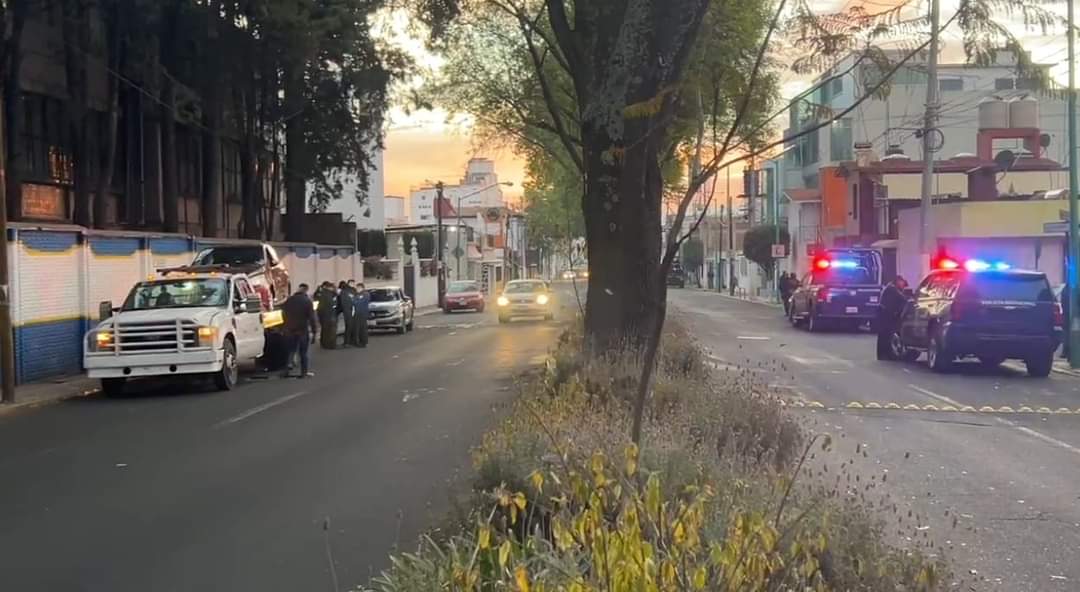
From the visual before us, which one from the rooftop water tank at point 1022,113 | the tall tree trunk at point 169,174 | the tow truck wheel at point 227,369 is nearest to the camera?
the tow truck wheel at point 227,369

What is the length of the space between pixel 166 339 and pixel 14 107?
1195 centimetres

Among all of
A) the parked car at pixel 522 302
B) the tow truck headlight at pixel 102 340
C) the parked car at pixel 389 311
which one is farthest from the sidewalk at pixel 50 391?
the parked car at pixel 522 302

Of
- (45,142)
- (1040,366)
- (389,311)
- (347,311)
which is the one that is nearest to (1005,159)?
(389,311)

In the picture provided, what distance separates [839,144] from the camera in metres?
61.7

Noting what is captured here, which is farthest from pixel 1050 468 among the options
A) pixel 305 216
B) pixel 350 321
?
pixel 305 216

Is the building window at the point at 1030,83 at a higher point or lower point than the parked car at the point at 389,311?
higher

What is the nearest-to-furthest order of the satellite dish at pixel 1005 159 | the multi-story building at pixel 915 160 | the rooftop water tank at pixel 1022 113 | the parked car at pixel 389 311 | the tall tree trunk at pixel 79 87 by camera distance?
1. the tall tree trunk at pixel 79 87
2. the parked car at pixel 389 311
3. the satellite dish at pixel 1005 159
4. the rooftop water tank at pixel 1022 113
5. the multi-story building at pixel 915 160

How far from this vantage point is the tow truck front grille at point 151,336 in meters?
17.9

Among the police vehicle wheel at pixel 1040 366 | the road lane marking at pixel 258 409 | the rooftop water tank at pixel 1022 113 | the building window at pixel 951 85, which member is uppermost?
the building window at pixel 951 85

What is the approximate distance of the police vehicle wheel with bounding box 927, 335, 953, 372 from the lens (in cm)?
1991

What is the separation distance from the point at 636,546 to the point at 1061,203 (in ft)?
121

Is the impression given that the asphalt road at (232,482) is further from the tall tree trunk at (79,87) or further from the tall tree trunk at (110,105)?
the tall tree trunk at (110,105)

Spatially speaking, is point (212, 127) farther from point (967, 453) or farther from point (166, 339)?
point (967, 453)

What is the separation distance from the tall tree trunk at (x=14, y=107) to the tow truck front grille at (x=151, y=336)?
→ 410 inches
